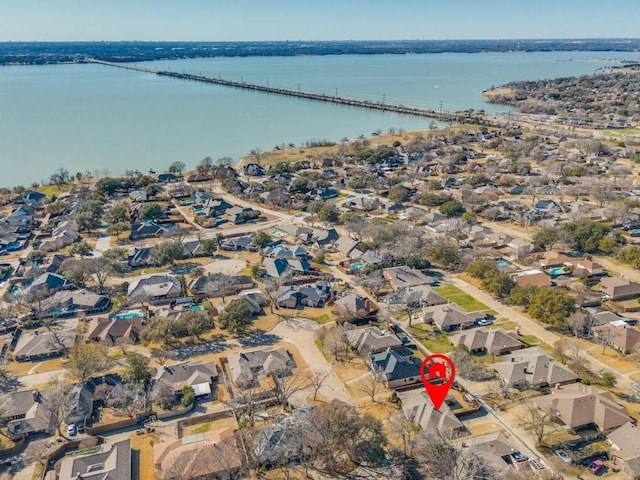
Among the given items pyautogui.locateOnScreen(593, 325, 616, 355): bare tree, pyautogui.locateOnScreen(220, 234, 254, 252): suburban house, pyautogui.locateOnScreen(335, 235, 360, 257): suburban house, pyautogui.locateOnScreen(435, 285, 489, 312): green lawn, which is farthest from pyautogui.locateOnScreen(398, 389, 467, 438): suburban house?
pyautogui.locateOnScreen(220, 234, 254, 252): suburban house

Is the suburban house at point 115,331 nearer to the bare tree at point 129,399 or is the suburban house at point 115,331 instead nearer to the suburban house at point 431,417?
the bare tree at point 129,399

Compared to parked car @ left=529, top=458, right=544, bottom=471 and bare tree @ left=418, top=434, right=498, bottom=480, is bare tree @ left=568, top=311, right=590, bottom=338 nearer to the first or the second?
parked car @ left=529, top=458, right=544, bottom=471

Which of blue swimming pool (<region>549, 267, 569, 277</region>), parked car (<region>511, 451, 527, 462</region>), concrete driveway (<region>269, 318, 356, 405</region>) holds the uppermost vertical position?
blue swimming pool (<region>549, 267, 569, 277</region>)

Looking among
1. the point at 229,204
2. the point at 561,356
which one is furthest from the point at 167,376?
the point at 229,204

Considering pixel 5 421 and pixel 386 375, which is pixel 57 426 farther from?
pixel 386 375

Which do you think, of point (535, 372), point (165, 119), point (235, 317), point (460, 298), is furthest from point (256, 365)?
point (165, 119)

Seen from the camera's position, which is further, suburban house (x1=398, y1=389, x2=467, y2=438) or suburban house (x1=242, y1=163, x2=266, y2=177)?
suburban house (x1=242, y1=163, x2=266, y2=177)
